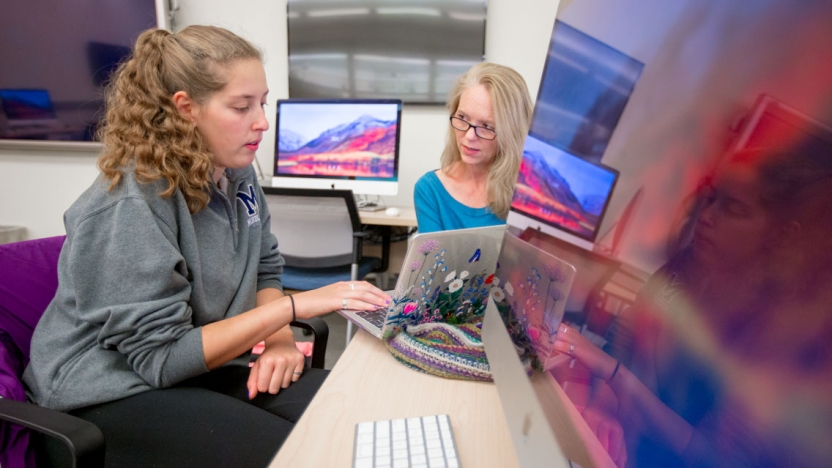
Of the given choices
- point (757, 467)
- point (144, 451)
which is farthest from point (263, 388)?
point (757, 467)

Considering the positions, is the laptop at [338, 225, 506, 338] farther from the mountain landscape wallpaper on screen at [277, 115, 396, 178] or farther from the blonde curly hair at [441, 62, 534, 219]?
the mountain landscape wallpaper on screen at [277, 115, 396, 178]

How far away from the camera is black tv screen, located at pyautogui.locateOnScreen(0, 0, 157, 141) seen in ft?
9.11

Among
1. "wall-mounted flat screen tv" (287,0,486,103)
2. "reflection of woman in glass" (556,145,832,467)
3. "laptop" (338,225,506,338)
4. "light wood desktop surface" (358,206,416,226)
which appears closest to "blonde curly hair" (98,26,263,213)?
"laptop" (338,225,506,338)

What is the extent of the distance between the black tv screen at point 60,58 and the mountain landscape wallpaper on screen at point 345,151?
1.21 m

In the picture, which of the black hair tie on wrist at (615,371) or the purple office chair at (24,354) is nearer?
the black hair tie on wrist at (615,371)

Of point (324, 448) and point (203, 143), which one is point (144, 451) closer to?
point (324, 448)

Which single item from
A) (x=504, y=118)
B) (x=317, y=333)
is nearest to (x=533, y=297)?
(x=317, y=333)

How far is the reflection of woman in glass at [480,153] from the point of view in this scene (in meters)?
1.43

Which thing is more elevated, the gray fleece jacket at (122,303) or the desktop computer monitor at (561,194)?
the desktop computer monitor at (561,194)

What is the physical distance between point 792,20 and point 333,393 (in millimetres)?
621

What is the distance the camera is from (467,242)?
2.52 ft

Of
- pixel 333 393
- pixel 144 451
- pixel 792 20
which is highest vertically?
pixel 792 20

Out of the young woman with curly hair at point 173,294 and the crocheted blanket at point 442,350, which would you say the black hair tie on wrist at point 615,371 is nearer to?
the crocheted blanket at point 442,350

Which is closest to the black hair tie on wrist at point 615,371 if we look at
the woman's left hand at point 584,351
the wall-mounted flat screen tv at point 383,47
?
the woman's left hand at point 584,351
